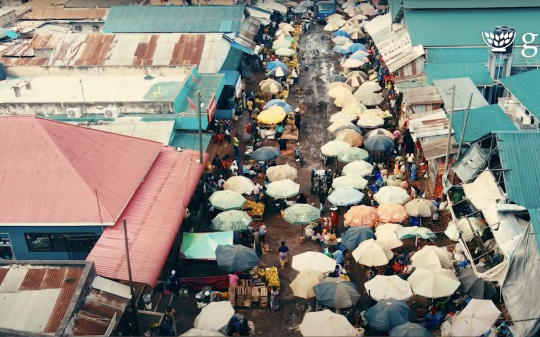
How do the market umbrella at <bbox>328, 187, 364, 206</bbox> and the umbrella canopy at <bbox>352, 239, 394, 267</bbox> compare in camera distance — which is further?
the market umbrella at <bbox>328, 187, 364, 206</bbox>

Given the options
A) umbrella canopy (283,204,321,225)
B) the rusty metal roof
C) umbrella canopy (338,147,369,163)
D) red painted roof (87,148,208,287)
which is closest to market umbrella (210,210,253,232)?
red painted roof (87,148,208,287)

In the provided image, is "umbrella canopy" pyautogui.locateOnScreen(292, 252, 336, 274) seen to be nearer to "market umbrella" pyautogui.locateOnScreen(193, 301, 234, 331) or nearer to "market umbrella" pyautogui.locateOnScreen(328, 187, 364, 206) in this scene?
"market umbrella" pyautogui.locateOnScreen(193, 301, 234, 331)

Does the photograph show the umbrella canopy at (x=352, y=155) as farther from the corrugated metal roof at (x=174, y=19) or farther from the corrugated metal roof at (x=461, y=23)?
the corrugated metal roof at (x=174, y=19)

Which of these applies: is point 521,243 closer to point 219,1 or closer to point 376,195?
point 376,195

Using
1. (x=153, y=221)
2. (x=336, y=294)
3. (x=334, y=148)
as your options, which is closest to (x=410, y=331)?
(x=336, y=294)

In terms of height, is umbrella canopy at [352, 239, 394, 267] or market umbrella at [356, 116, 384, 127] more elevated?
market umbrella at [356, 116, 384, 127]

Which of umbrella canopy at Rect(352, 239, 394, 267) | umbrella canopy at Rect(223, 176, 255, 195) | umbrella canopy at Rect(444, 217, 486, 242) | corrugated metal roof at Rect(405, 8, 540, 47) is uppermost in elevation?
corrugated metal roof at Rect(405, 8, 540, 47)

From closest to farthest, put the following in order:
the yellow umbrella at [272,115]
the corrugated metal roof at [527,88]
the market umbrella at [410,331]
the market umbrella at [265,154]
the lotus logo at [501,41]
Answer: the market umbrella at [410,331] → the corrugated metal roof at [527,88] → the market umbrella at [265,154] → the lotus logo at [501,41] → the yellow umbrella at [272,115]

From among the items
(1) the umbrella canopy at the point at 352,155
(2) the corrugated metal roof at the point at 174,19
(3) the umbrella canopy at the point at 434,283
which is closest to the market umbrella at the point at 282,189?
(1) the umbrella canopy at the point at 352,155
